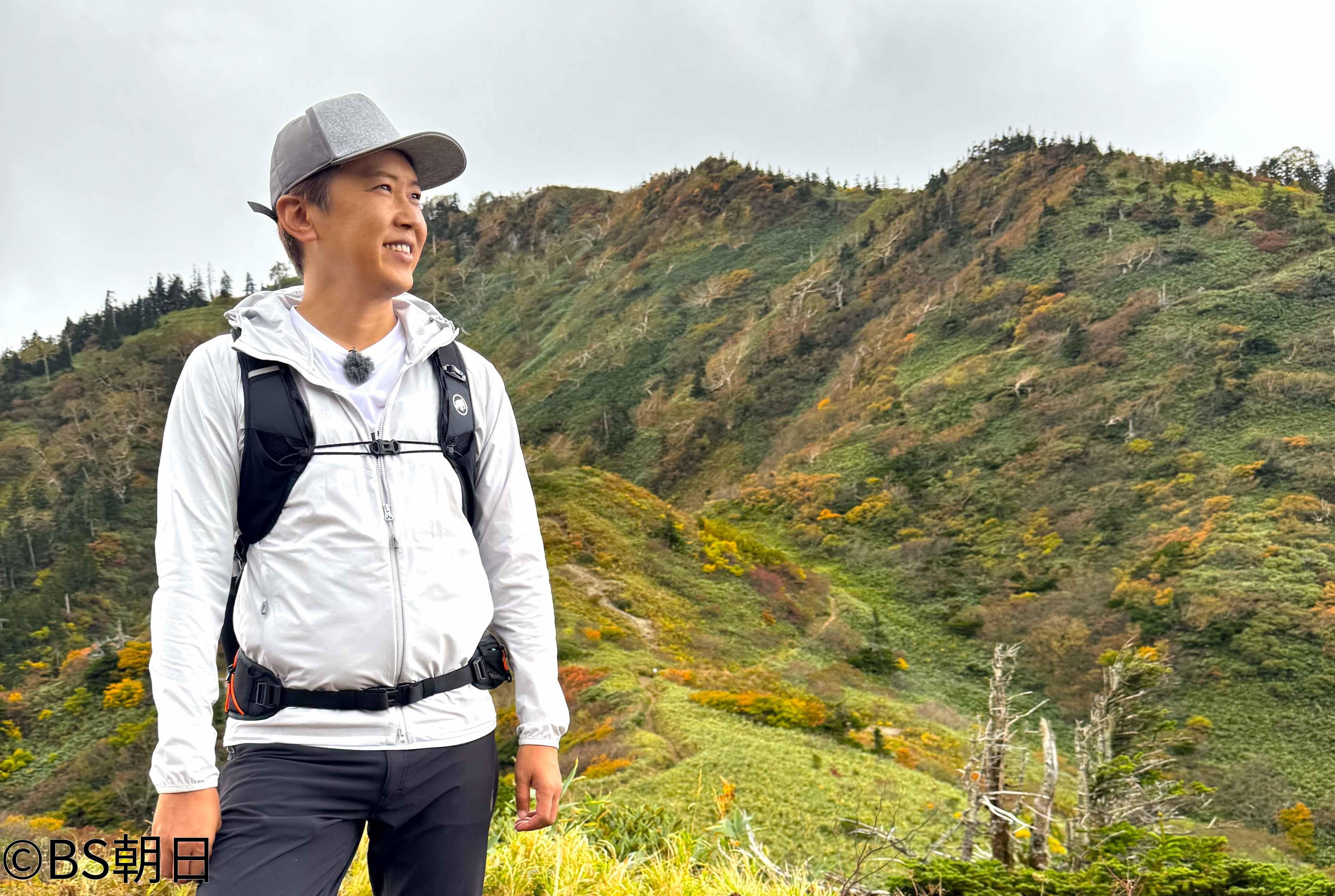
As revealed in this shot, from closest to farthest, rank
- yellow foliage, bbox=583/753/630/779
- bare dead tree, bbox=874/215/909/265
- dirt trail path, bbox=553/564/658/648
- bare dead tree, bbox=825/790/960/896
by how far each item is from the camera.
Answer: bare dead tree, bbox=825/790/960/896 → yellow foliage, bbox=583/753/630/779 → dirt trail path, bbox=553/564/658/648 → bare dead tree, bbox=874/215/909/265

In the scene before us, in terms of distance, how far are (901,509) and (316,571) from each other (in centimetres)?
2939

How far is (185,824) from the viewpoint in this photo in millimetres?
1338

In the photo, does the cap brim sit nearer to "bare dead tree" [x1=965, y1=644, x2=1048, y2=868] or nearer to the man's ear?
the man's ear

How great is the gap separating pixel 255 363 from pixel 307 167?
386 mm

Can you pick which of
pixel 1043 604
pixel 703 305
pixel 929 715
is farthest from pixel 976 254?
pixel 929 715

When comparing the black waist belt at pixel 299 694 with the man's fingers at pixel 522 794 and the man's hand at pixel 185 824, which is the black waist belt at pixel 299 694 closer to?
the man's hand at pixel 185 824

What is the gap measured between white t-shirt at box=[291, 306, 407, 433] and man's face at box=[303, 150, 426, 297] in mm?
109

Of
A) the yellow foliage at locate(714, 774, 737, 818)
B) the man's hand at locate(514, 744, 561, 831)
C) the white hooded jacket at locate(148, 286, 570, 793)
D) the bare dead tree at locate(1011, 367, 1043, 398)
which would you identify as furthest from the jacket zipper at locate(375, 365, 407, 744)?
the bare dead tree at locate(1011, 367, 1043, 398)

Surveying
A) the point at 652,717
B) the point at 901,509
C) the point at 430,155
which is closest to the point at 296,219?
the point at 430,155

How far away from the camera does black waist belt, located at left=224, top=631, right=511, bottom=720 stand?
1480 mm

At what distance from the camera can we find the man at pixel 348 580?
1411 mm

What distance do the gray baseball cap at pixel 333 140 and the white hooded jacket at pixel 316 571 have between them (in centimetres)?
23

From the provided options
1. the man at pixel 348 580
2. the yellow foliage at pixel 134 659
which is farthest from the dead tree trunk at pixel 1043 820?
the yellow foliage at pixel 134 659

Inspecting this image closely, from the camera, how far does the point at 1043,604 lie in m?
22.9
